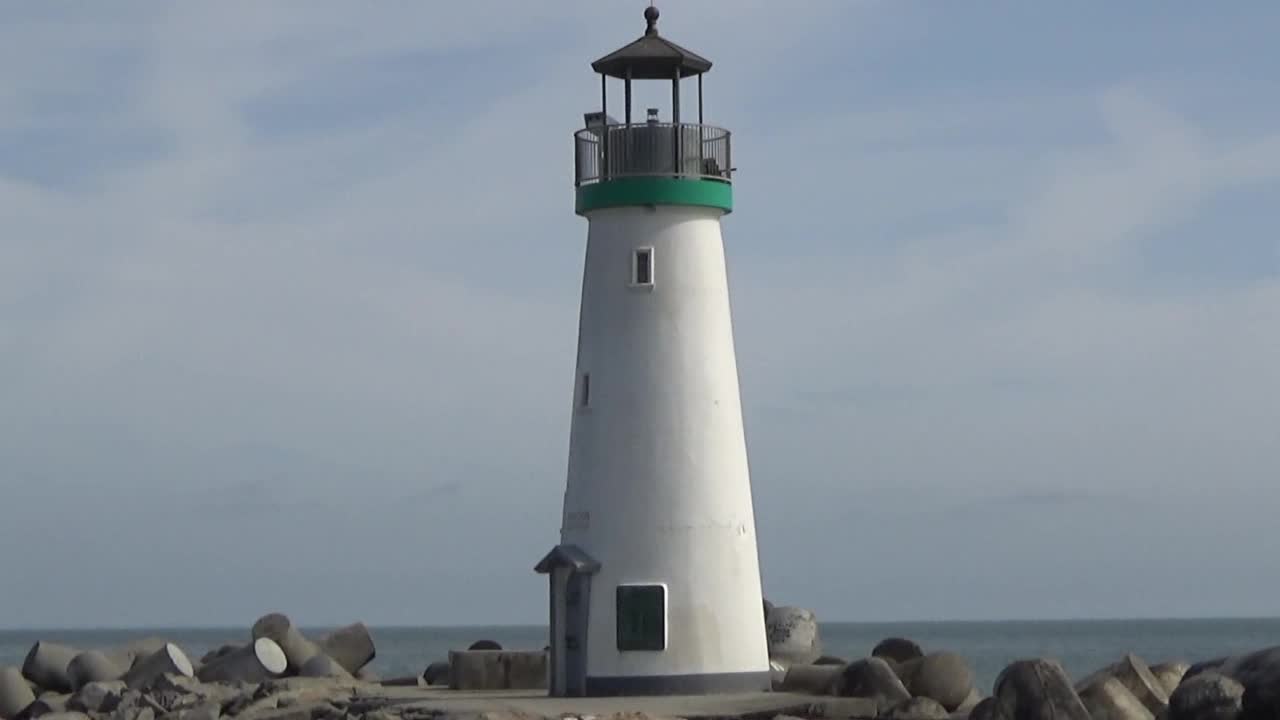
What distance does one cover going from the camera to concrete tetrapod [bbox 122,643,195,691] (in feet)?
107

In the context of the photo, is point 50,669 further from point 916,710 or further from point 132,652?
point 916,710

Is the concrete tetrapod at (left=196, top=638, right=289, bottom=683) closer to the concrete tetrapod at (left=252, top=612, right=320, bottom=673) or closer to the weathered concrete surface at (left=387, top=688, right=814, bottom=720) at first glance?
the concrete tetrapod at (left=252, top=612, right=320, bottom=673)

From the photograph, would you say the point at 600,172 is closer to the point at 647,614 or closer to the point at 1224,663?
the point at 647,614

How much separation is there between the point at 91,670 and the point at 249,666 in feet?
→ 8.56

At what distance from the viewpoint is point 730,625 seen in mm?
28016

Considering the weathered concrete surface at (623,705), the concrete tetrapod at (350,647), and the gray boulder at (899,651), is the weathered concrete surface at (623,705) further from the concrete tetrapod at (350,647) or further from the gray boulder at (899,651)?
the concrete tetrapod at (350,647)

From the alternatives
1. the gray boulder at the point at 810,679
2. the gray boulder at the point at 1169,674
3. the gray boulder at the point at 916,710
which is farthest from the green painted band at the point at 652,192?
the gray boulder at the point at 1169,674

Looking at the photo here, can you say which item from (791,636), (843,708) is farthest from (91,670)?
(843,708)

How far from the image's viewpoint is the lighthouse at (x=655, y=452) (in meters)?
27.8

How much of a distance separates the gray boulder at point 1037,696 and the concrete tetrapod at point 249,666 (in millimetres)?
13561

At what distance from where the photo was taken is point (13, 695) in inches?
1324

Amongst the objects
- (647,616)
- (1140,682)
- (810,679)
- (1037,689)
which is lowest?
(1037,689)

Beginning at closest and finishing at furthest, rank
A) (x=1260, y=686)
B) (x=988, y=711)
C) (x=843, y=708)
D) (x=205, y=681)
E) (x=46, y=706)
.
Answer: (x=1260, y=686)
(x=988, y=711)
(x=843, y=708)
(x=46, y=706)
(x=205, y=681)

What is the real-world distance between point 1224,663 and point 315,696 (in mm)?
11970
